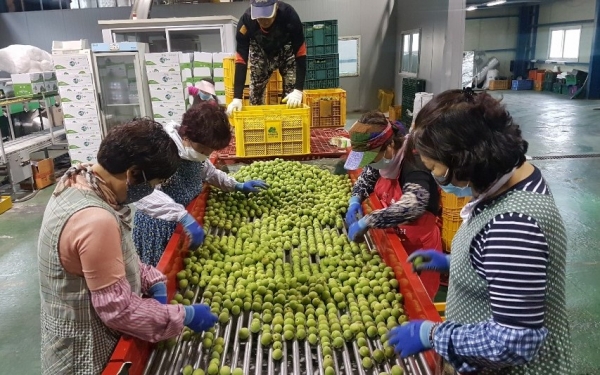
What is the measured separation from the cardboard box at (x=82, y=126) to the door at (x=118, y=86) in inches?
12.1

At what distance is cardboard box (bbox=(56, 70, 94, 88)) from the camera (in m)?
7.92

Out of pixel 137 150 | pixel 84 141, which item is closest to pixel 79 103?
pixel 84 141

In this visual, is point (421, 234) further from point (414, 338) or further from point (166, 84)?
point (166, 84)

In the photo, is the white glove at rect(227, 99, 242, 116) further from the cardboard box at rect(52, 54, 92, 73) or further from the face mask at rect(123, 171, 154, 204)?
the cardboard box at rect(52, 54, 92, 73)

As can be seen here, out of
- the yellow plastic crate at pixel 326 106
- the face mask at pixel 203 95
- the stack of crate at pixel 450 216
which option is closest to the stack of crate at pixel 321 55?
the yellow plastic crate at pixel 326 106

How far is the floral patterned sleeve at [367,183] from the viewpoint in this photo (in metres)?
3.06

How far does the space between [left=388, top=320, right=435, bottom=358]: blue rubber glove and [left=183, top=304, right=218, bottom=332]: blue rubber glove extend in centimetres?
75

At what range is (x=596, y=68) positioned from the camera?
50.8 feet

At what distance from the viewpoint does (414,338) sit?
1.47m

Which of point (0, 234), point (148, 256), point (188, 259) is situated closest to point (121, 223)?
point (188, 259)

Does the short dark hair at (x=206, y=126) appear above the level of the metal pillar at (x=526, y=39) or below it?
below

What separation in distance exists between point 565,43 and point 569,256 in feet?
58.9

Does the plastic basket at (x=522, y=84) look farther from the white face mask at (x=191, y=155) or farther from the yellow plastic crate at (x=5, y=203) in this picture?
the white face mask at (x=191, y=155)

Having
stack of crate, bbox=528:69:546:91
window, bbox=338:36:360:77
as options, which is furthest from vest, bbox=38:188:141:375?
stack of crate, bbox=528:69:546:91
